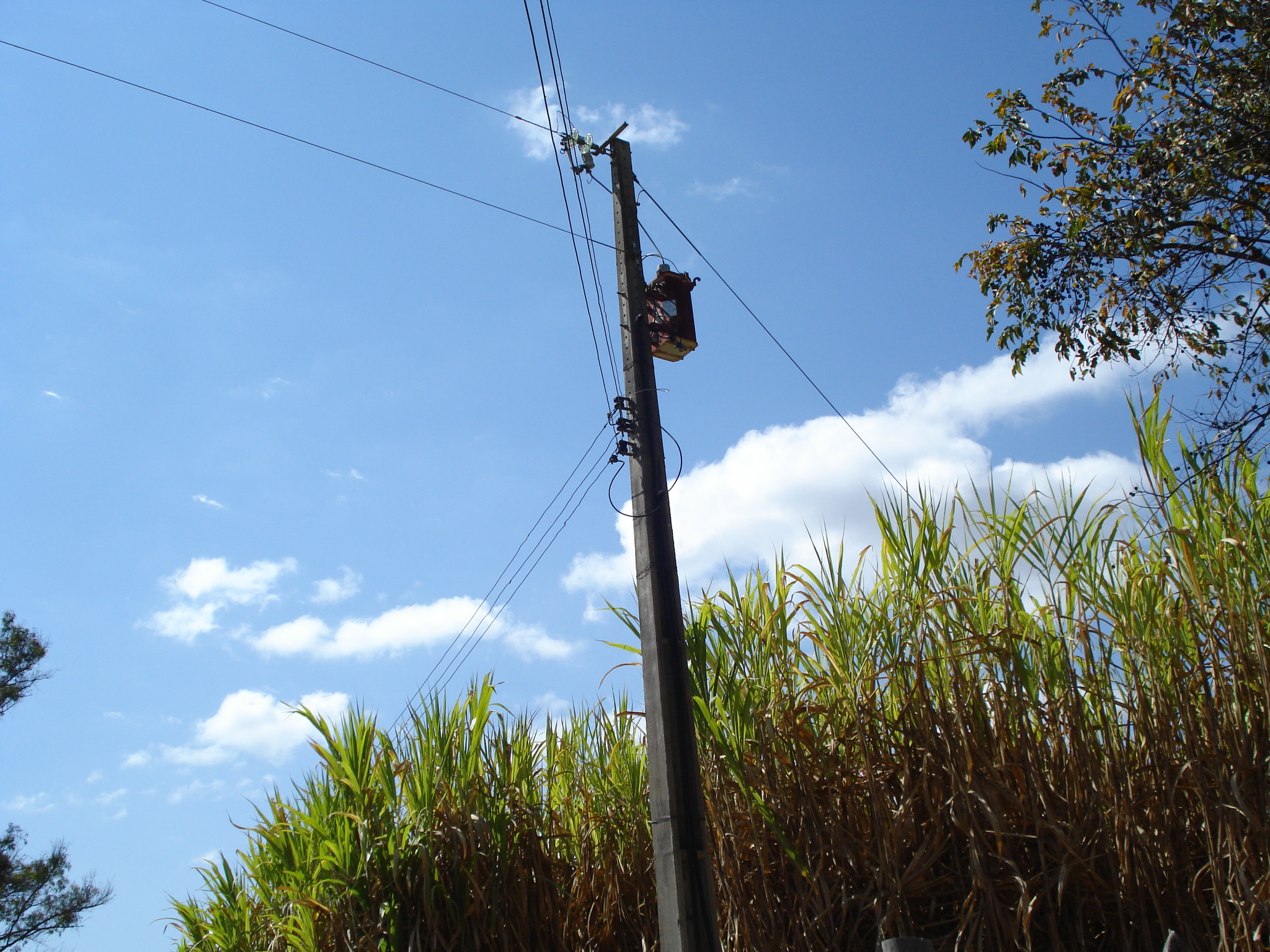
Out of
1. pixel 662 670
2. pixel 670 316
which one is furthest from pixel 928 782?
pixel 670 316

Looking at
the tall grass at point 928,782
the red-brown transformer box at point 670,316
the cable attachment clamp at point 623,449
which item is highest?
the red-brown transformer box at point 670,316

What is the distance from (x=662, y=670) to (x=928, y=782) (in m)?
1.46

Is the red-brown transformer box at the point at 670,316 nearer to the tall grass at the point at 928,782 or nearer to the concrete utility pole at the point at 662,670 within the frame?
the concrete utility pole at the point at 662,670

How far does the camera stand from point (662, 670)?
5.11 metres

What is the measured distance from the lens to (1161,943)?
4.10 m

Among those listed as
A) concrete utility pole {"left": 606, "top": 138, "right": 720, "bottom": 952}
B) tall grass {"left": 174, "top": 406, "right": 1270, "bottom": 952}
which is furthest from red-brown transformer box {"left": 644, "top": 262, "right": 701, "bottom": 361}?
tall grass {"left": 174, "top": 406, "right": 1270, "bottom": 952}

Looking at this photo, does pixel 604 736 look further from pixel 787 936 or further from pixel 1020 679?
pixel 1020 679

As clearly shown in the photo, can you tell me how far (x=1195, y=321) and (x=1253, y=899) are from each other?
238 inches

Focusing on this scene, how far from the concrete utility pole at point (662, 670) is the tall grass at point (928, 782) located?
21.0 inches

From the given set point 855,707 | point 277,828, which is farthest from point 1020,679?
point 277,828

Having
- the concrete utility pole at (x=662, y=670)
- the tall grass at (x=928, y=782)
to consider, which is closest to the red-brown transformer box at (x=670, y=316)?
the concrete utility pole at (x=662, y=670)

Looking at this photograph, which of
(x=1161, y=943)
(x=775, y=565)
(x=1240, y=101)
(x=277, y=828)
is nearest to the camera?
(x=1161, y=943)

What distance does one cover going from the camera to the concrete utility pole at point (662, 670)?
4637mm

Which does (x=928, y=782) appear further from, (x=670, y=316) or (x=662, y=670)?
(x=670, y=316)
